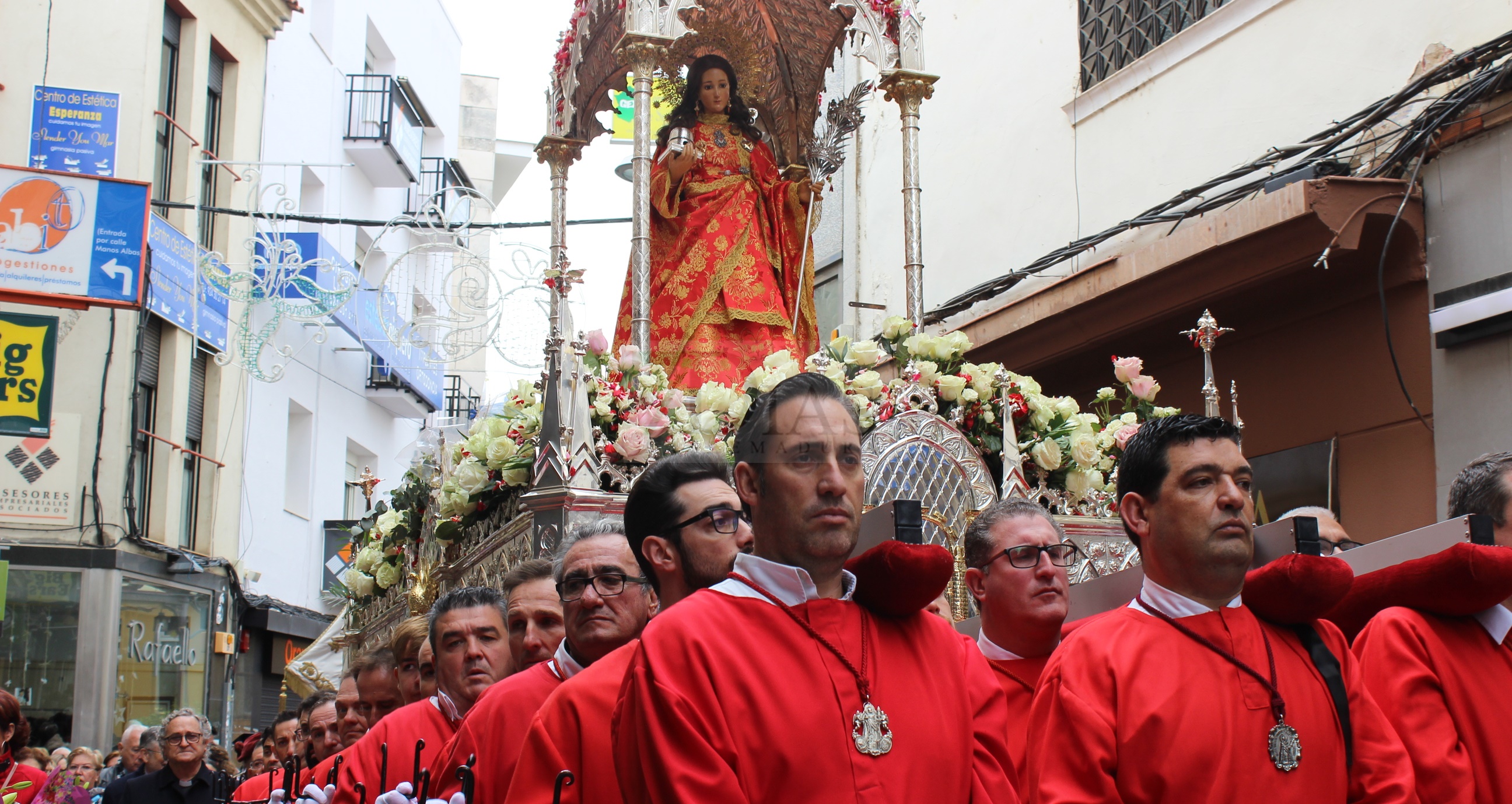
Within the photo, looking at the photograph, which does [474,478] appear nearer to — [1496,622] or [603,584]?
[603,584]

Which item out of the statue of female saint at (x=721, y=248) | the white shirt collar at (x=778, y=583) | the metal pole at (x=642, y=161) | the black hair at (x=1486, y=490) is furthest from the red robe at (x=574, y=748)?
the statue of female saint at (x=721, y=248)

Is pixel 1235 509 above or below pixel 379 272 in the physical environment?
below

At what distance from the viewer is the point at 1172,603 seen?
8.34 ft

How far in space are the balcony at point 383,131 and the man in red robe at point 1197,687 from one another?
1489 centimetres

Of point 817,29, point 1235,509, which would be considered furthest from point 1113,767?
point 817,29

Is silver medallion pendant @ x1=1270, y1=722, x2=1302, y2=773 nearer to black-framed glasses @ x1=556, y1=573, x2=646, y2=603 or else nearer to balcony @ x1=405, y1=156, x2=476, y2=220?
black-framed glasses @ x1=556, y1=573, x2=646, y2=603

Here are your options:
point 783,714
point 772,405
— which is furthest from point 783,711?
point 772,405

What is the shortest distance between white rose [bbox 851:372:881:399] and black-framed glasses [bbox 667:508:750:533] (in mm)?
2234

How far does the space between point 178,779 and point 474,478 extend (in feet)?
7.43

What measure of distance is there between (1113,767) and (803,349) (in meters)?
4.33

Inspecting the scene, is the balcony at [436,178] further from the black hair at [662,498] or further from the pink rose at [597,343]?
the black hair at [662,498]

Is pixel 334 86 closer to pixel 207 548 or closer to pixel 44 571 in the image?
pixel 207 548

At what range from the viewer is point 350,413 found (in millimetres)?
17828

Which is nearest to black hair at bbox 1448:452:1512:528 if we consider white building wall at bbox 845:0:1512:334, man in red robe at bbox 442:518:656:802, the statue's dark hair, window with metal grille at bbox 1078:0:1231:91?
man in red robe at bbox 442:518:656:802
